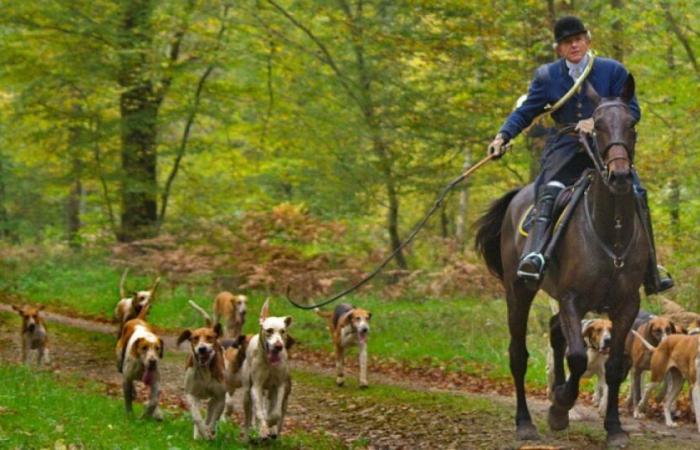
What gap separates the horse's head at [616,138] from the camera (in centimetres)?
697

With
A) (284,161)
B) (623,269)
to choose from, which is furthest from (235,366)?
(284,161)

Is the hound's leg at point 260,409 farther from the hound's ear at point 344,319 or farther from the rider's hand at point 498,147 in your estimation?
the hound's ear at point 344,319

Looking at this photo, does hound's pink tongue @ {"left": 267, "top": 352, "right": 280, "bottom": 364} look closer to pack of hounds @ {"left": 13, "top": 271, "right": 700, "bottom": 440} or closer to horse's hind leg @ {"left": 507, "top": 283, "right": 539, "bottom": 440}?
pack of hounds @ {"left": 13, "top": 271, "right": 700, "bottom": 440}

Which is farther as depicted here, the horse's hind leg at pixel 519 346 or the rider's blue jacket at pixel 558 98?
the horse's hind leg at pixel 519 346

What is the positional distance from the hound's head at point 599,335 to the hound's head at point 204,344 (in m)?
4.50

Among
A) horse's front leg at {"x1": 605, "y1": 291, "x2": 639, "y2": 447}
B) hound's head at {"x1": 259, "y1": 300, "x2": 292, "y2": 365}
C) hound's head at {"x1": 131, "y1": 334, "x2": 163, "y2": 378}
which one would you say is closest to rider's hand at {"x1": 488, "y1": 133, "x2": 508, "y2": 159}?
horse's front leg at {"x1": 605, "y1": 291, "x2": 639, "y2": 447}

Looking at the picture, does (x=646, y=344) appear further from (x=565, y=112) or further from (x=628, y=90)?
(x=628, y=90)

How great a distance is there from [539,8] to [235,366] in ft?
34.7

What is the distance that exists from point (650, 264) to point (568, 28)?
2.36 meters

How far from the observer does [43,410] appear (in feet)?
30.5

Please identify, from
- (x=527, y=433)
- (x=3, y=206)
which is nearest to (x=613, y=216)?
(x=527, y=433)

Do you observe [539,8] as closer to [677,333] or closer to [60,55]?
[677,333]

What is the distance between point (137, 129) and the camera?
→ 23797 millimetres

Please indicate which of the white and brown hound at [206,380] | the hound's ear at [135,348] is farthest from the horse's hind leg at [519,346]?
the hound's ear at [135,348]
